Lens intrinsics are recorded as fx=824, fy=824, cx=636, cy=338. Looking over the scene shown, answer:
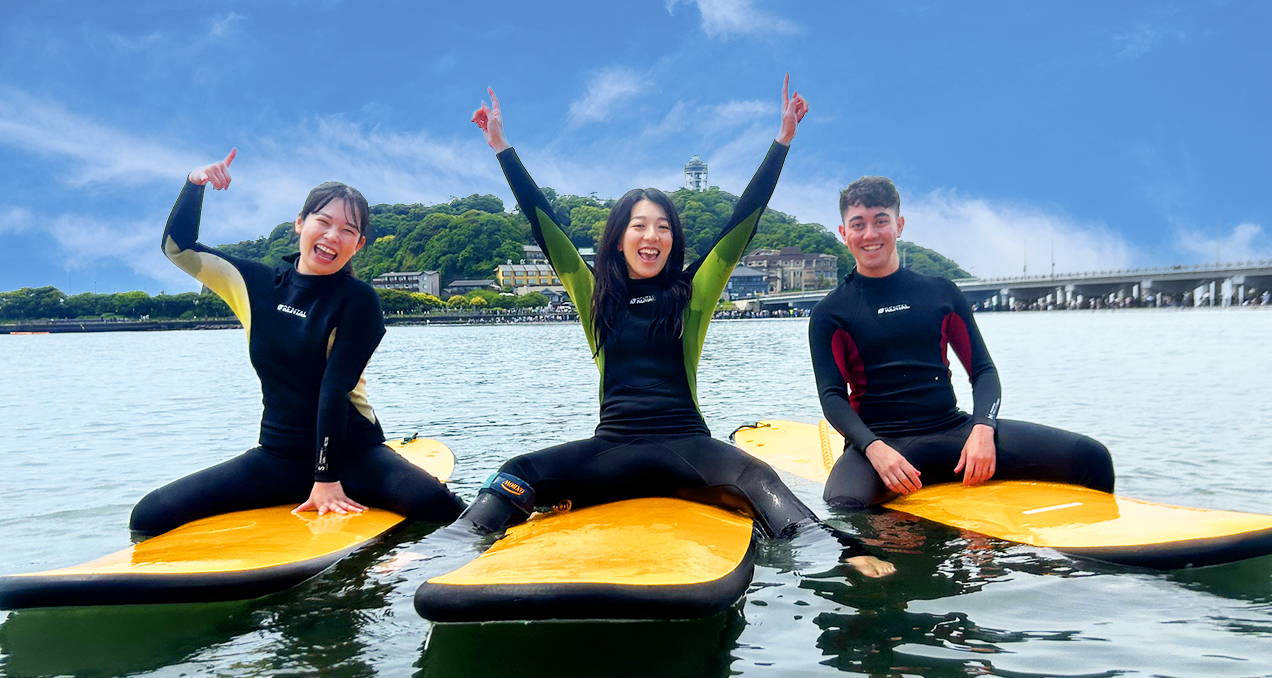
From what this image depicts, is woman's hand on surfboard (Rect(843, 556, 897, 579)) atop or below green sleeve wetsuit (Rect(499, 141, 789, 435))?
below

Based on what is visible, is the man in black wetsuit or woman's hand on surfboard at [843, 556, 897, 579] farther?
the man in black wetsuit

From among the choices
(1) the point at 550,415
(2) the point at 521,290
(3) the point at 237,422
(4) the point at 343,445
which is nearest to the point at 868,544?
(4) the point at 343,445

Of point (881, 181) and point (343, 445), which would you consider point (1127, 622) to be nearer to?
point (881, 181)

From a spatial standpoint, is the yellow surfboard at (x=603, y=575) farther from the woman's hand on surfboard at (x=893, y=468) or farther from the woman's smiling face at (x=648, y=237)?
the woman's smiling face at (x=648, y=237)

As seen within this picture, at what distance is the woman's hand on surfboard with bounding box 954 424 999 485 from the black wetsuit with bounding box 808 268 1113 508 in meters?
0.08

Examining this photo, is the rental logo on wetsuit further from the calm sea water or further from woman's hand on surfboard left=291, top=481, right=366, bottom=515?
the calm sea water

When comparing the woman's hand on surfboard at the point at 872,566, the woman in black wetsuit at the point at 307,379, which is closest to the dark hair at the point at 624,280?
the woman in black wetsuit at the point at 307,379

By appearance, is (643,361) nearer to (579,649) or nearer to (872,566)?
(872,566)

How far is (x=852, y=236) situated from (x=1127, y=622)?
2466 mm

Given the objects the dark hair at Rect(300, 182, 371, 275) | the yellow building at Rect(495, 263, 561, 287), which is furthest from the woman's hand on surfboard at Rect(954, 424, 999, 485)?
the yellow building at Rect(495, 263, 561, 287)

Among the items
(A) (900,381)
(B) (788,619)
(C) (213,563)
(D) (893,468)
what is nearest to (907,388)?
(A) (900,381)

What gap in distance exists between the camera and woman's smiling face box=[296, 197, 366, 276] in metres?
4.26

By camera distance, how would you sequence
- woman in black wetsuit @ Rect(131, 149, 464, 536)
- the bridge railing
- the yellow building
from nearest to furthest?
woman in black wetsuit @ Rect(131, 149, 464, 536) → the bridge railing → the yellow building

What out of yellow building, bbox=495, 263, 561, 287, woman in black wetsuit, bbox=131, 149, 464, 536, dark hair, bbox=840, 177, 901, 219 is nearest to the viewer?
woman in black wetsuit, bbox=131, 149, 464, 536
